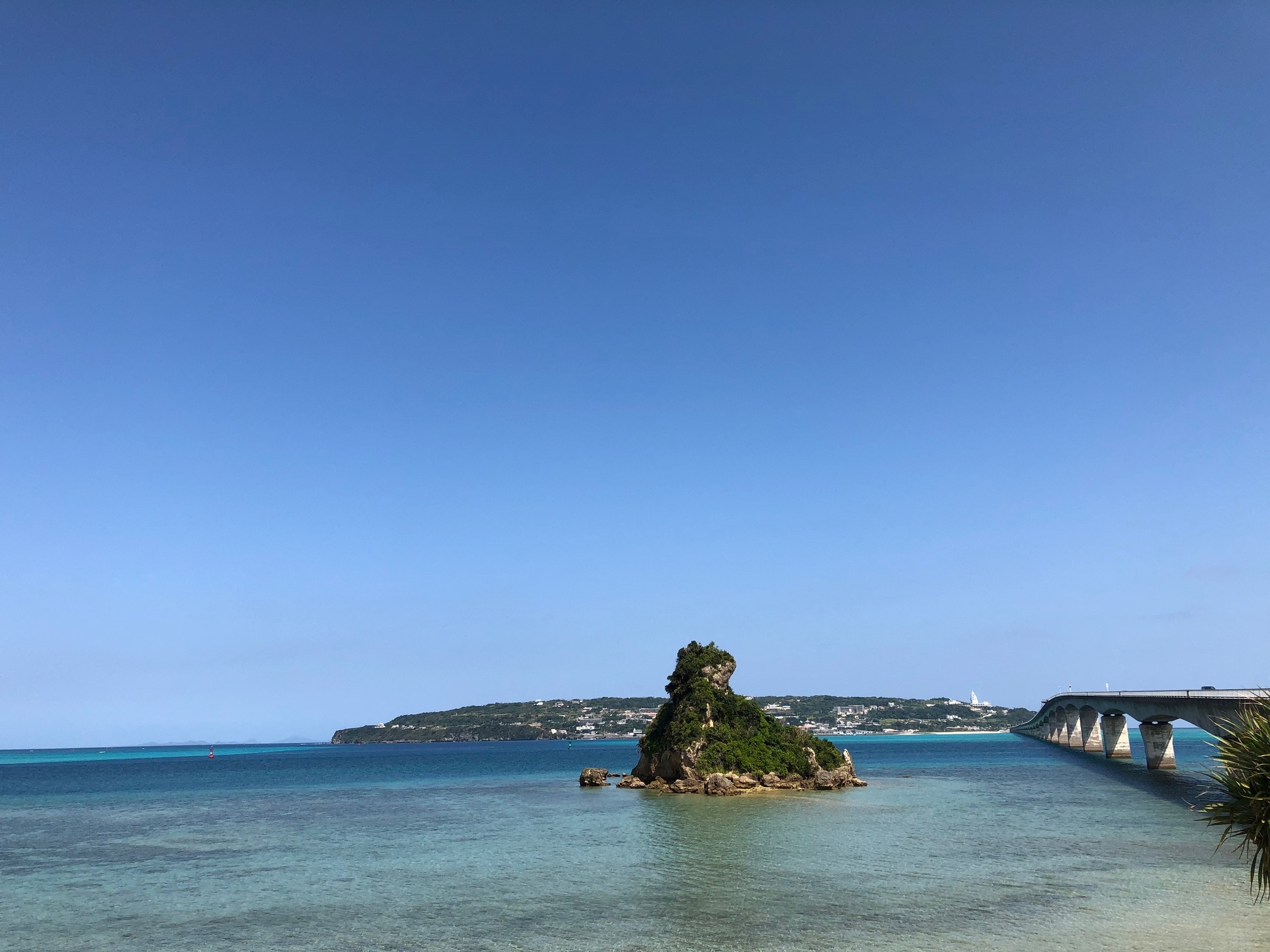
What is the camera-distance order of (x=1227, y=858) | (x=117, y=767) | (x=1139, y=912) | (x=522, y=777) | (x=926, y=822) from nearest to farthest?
(x=1139, y=912) → (x=1227, y=858) → (x=926, y=822) → (x=522, y=777) → (x=117, y=767)

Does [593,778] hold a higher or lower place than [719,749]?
lower

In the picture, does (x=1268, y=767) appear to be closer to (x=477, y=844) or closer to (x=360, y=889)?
(x=360, y=889)

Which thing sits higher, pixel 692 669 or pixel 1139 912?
pixel 692 669

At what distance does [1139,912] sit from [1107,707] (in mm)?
95569

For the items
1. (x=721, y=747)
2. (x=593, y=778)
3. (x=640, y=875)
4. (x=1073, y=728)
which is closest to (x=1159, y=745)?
(x=721, y=747)

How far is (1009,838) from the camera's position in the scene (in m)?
44.5

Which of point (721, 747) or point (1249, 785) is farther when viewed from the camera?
point (721, 747)

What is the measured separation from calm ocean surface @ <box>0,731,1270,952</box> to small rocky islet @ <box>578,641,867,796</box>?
14.1 feet

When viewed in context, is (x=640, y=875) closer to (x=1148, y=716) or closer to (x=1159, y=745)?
(x=1148, y=716)

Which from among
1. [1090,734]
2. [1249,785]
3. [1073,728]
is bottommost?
[1073,728]

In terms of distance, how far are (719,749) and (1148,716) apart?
5102cm

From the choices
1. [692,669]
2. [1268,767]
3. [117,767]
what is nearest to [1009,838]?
[1268,767]

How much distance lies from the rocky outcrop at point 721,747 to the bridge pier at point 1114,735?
60455mm

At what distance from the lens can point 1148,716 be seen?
295 ft
